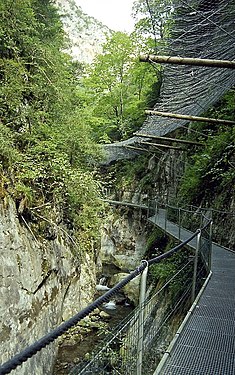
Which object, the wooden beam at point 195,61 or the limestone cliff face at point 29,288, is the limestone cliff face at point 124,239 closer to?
the limestone cliff face at point 29,288

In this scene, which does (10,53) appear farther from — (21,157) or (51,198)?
(51,198)

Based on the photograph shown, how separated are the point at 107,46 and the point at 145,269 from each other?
2272 cm

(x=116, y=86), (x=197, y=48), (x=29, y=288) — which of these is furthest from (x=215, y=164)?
(x=116, y=86)

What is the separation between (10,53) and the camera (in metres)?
6.84

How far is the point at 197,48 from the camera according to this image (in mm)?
4988

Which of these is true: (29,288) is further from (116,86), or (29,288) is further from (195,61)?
(116,86)

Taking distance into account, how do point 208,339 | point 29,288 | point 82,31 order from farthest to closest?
point 82,31
point 29,288
point 208,339

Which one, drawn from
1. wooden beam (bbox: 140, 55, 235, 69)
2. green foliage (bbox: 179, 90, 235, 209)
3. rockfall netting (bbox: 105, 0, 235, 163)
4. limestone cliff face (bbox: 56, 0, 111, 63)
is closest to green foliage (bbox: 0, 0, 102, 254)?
rockfall netting (bbox: 105, 0, 235, 163)

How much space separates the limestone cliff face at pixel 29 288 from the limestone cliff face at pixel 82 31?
161 ft

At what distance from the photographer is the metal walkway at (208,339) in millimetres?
2146

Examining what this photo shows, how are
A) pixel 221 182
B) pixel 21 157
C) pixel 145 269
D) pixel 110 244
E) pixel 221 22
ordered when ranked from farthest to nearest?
pixel 110 244, pixel 221 182, pixel 21 157, pixel 221 22, pixel 145 269

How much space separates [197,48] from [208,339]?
4.05 m

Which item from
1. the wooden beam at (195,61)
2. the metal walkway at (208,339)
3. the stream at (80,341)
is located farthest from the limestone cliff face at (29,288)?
the wooden beam at (195,61)

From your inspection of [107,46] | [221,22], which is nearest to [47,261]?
[221,22]
